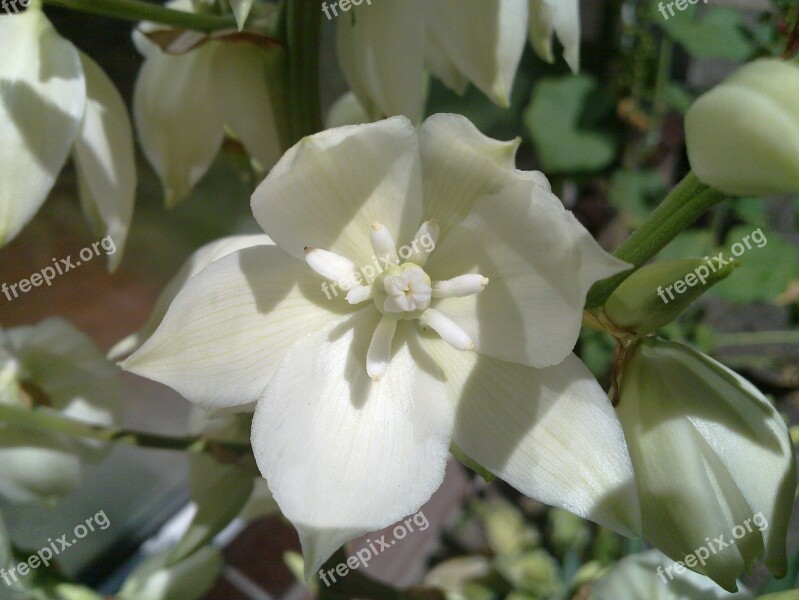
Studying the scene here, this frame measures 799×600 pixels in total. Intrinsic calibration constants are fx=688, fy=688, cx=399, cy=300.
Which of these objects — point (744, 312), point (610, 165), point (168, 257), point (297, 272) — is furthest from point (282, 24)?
point (610, 165)

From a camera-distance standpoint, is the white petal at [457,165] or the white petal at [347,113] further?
the white petal at [347,113]

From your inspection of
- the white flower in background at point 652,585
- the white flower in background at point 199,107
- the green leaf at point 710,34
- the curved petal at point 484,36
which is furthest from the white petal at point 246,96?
the green leaf at point 710,34

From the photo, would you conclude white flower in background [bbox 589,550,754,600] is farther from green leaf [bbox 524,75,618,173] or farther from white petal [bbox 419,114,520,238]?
green leaf [bbox 524,75,618,173]

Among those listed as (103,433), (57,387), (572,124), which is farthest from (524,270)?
(572,124)

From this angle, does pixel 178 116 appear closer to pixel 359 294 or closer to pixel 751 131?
pixel 359 294

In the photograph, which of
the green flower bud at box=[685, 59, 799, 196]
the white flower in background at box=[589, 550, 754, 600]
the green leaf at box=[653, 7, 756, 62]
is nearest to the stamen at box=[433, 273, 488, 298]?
the green flower bud at box=[685, 59, 799, 196]

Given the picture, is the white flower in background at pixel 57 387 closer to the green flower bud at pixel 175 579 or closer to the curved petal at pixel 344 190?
the green flower bud at pixel 175 579
